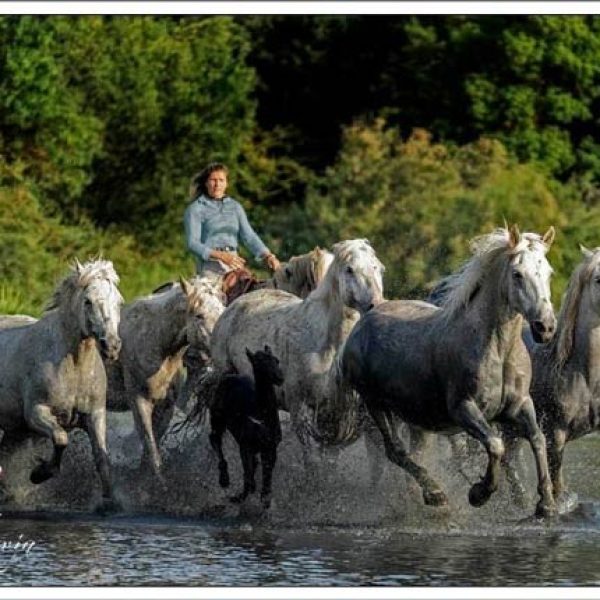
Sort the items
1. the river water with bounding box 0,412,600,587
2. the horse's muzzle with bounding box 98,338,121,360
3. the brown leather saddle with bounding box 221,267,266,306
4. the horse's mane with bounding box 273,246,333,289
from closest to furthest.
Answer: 1. the river water with bounding box 0,412,600,587
2. the horse's muzzle with bounding box 98,338,121,360
3. the horse's mane with bounding box 273,246,333,289
4. the brown leather saddle with bounding box 221,267,266,306

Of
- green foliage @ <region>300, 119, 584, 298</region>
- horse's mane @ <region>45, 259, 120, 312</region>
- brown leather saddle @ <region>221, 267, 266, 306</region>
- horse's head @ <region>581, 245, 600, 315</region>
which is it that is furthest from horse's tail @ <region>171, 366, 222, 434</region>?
green foliage @ <region>300, 119, 584, 298</region>

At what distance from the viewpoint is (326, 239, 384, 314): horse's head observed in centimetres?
1487

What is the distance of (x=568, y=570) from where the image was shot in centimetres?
1270

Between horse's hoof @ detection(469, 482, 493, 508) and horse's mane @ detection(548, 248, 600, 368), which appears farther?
horse's mane @ detection(548, 248, 600, 368)

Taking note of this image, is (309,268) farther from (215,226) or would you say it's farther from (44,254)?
(44,254)

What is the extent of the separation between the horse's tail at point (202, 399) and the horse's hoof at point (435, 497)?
2.07 meters

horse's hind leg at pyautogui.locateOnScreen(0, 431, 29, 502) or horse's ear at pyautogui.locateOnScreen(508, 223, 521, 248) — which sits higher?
horse's ear at pyautogui.locateOnScreen(508, 223, 521, 248)

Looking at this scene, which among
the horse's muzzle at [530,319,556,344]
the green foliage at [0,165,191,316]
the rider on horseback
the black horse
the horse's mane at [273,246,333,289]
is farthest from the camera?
the green foliage at [0,165,191,316]

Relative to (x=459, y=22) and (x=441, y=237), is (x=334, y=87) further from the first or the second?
(x=441, y=237)

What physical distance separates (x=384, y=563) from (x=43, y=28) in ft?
67.6

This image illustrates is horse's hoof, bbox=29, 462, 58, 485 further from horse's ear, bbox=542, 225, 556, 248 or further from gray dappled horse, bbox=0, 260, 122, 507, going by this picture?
horse's ear, bbox=542, 225, 556, 248

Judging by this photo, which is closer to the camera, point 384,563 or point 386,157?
point 384,563

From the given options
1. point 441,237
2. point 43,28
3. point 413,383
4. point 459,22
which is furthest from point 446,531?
point 459,22

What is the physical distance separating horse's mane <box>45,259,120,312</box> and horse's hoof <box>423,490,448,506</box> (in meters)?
2.42
